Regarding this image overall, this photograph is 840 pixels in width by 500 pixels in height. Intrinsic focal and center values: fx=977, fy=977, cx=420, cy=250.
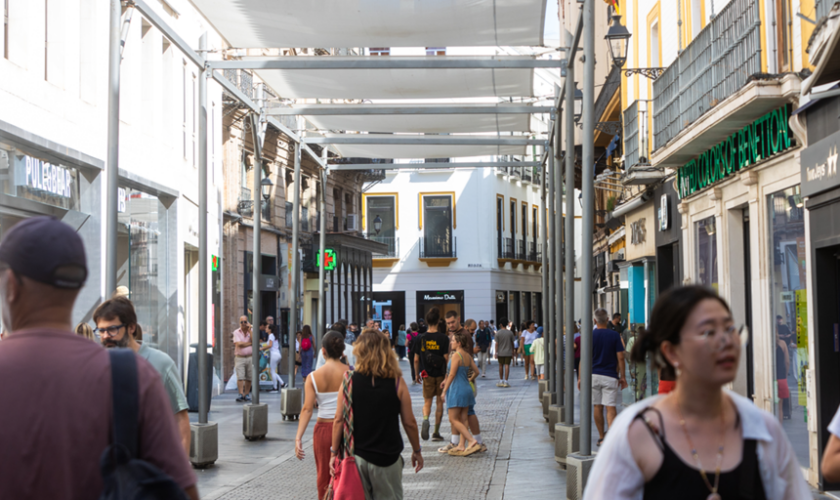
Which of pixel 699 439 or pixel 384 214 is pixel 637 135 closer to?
pixel 699 439

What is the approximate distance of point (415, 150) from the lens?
59.2 ft

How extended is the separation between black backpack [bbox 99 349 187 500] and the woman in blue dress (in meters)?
10.2

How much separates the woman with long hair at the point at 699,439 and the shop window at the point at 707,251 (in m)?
12.9

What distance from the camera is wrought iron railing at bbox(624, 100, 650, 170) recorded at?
18.9 m

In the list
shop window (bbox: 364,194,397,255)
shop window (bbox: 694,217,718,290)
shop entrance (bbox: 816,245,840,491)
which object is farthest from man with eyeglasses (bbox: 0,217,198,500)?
shop window (bbox: 364,194,397,255)

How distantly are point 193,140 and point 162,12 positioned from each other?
347 centimetres

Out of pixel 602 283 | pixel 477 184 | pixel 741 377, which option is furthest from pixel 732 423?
pixel 477 184

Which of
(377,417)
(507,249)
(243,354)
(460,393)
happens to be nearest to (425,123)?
(460,393)

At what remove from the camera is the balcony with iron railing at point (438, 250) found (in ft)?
170

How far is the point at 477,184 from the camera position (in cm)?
5197

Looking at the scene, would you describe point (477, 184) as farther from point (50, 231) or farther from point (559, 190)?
point (50, 231)

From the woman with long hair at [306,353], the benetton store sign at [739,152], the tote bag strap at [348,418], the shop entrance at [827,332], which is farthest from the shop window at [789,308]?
the woman with long hair at [306,353]

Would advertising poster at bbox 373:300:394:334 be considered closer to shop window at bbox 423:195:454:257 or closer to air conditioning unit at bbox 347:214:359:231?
shop window at bbox 423:195:454:257

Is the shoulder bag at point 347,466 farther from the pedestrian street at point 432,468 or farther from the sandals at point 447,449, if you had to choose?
the sandals at point 447,449
